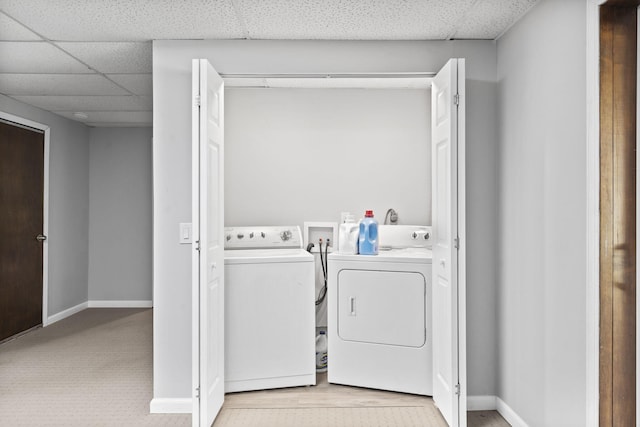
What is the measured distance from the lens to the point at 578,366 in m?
2.01

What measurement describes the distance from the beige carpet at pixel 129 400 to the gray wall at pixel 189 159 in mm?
268

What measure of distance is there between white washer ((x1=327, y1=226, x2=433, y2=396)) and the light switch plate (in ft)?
3.05

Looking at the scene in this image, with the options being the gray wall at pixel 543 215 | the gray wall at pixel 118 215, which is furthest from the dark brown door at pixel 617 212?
the gray wall at pixel 118 215

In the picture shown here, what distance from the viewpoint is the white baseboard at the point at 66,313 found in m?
5.09

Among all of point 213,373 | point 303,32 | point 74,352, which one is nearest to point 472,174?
point 303,32

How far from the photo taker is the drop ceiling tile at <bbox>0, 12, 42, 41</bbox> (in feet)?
8.46

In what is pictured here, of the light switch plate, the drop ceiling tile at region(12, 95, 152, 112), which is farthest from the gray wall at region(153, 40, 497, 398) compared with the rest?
the drop ceiling tile at region(12, 95, 152, 112)

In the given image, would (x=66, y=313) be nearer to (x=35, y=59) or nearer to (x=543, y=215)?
(x=35, y=59)

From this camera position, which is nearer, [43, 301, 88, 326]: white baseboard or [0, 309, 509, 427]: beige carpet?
[0, 309, 509, 427]: beige carpet

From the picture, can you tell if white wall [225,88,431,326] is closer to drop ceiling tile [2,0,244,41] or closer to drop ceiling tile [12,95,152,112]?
drop ceiling tile [12,95,152,112]

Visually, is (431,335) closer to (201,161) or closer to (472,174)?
(472,174)

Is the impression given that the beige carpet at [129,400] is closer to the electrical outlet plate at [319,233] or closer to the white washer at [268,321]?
the white washer at [268,321]

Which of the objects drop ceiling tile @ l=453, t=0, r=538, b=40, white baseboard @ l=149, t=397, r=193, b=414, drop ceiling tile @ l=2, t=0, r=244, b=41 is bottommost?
white baseboard @ l=149, t=397, r=193, b=414

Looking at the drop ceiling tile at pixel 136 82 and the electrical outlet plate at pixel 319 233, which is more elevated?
the drop ceiling tile at pixel 136 82
